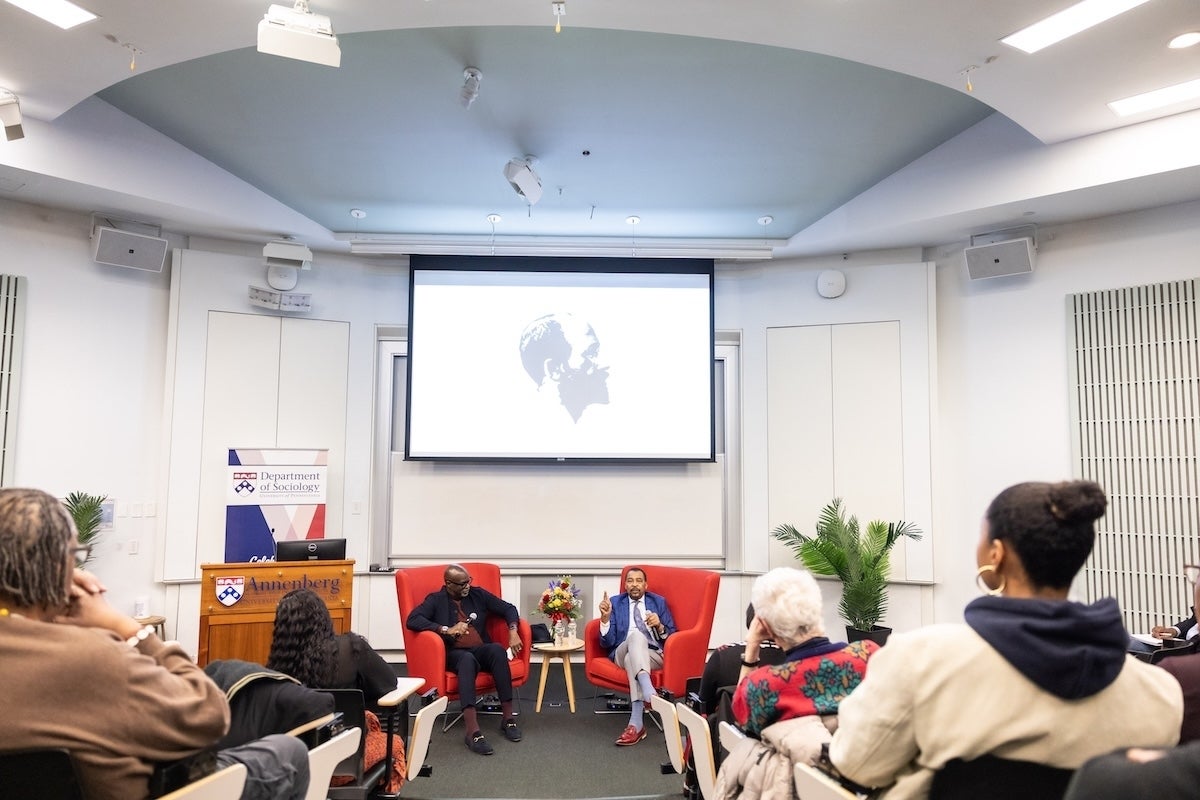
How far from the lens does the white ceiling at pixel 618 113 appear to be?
378 cm

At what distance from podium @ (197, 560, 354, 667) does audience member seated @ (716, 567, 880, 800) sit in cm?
390

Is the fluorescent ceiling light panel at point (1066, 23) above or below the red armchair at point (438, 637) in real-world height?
above

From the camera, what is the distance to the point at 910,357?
22.0 feet

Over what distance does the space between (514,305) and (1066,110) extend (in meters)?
4.33

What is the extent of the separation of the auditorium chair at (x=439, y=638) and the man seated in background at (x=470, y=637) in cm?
7

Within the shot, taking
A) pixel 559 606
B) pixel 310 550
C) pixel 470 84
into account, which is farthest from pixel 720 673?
pixel 310 550

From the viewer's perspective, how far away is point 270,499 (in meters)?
6.59

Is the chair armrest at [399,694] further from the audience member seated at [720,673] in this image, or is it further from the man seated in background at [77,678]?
the man seated in background at [77,678]

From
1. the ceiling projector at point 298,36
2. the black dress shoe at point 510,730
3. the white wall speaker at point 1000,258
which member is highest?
the ceiling projector at point 298,36

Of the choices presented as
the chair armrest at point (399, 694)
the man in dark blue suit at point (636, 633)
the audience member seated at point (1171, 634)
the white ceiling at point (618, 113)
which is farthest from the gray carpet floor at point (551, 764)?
the white ceiling at point (618, 113)

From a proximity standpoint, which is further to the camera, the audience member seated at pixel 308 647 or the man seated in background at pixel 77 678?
the audience member seated at pixel 308 647

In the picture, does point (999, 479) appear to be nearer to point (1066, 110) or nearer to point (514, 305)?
point (1066, 110)

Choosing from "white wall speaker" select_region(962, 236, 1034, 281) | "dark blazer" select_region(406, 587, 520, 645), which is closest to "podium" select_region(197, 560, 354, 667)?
"dark blazer" select_region(406, 587, 520, 645)

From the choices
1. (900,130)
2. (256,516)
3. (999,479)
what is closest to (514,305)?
(256,516)
